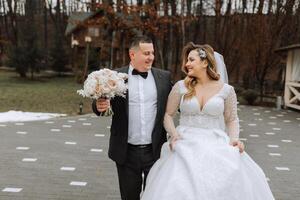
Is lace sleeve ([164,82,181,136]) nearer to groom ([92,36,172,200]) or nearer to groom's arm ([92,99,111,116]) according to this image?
groom ([92,36,172,200])

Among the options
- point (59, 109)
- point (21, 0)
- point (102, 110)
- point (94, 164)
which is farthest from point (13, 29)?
point (102, 110)

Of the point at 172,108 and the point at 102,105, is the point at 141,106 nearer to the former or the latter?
the point at 172,108

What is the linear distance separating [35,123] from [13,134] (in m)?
1.81

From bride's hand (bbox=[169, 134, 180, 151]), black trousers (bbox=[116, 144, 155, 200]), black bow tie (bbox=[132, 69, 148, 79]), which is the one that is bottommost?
black trousers (bbox=[116, 144, 155, 200])

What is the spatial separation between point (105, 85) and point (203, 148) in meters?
1.00

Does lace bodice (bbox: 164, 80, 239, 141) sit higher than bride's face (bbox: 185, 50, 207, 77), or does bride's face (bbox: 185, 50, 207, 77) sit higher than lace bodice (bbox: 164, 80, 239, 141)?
bride's face (bbox: 185, 50, 207, 77)

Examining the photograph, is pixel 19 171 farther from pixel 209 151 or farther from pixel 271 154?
pixel 271 154

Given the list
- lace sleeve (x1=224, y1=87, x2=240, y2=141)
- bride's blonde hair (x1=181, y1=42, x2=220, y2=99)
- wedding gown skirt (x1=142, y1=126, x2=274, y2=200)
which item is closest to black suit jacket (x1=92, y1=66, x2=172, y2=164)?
wedding gown skirt (x1=142, y1=126, x2=274, y2=200)

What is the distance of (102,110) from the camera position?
350 cm

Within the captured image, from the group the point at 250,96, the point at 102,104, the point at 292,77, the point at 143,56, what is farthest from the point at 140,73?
the point at 250,96

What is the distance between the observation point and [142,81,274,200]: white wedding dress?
3.32 m

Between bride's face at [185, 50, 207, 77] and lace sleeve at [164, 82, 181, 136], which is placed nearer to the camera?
bride's face at [185, 50, 207, 77]

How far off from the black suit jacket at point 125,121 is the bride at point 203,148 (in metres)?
0.08

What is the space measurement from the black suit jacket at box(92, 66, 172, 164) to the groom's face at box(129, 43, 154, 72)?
0.20 metres
